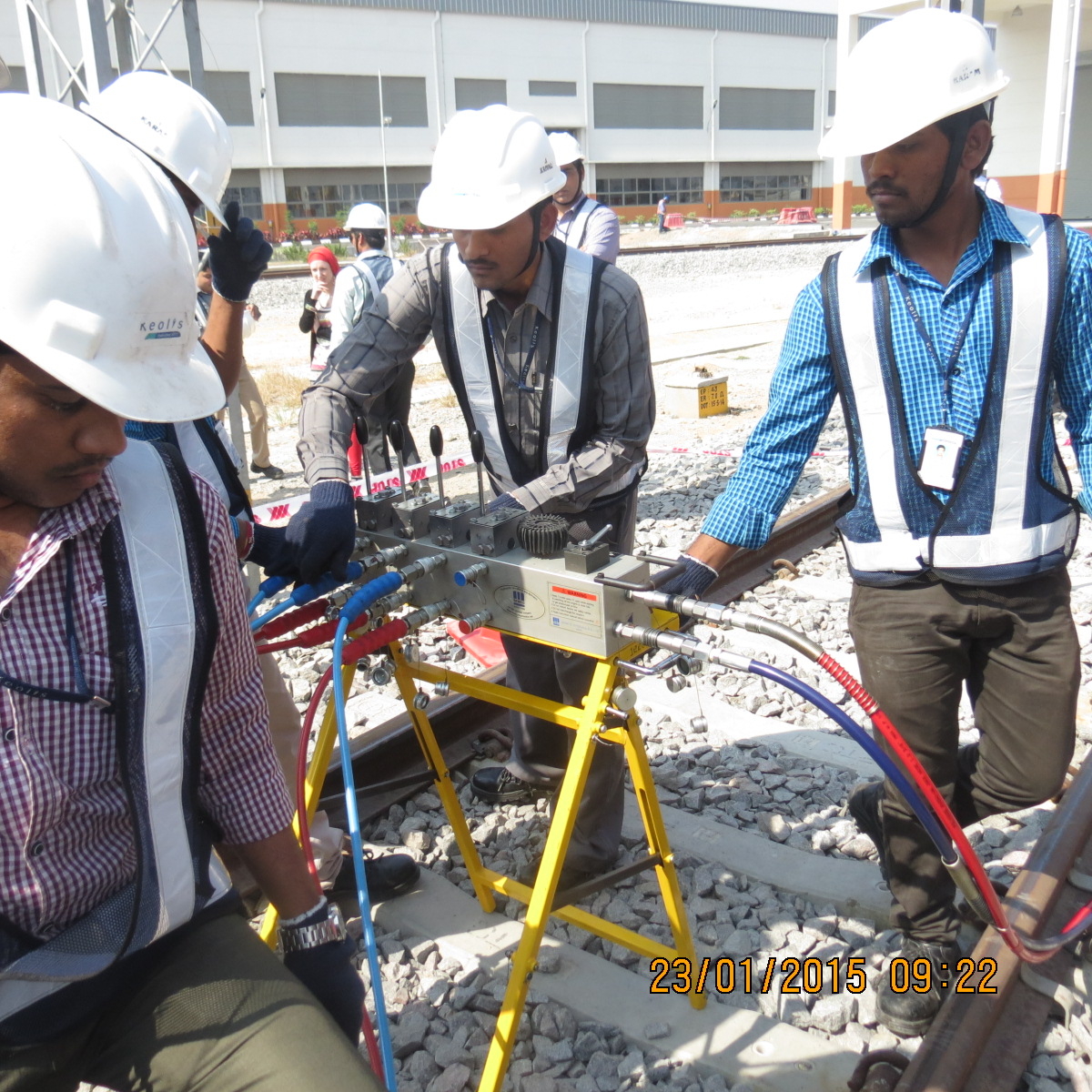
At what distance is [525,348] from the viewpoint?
342 centimetres

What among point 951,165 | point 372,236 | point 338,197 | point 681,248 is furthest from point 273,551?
point 338,197

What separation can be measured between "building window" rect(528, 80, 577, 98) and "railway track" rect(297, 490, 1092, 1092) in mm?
53322

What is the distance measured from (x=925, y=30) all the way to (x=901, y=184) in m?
0.41

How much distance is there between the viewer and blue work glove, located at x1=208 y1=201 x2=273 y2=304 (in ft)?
10.6

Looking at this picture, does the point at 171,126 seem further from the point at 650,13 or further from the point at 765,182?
the point at 765,182

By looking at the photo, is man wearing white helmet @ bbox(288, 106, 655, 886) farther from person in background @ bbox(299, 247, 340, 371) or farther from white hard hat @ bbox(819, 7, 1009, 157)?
person in background @ bbox(299, 247, 340, 371)

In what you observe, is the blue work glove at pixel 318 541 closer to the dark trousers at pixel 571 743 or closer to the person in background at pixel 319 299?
the dark trousers at pixel 571 743

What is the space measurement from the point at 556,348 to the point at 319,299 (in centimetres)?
675

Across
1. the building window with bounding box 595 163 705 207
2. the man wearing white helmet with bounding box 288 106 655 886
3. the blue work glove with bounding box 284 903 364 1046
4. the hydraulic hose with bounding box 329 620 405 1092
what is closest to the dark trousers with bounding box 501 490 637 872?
the man wearing white helmet with bounding box 288 106 655 886

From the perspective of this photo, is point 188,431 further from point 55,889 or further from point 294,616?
point 55,889

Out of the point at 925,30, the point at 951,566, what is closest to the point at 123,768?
the point at 951,566

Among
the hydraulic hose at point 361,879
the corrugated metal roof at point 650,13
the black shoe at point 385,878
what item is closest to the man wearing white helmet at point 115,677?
the hydraulic hose at point 361,879

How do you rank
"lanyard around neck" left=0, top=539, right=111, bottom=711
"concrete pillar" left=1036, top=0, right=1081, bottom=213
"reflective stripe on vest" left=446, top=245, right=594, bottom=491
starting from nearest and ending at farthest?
"lanyard around neck" left=0, top=539, right=111, bottom=711, "reflective stripe on vest" left=446, top=245, right=594, bottom=491, "concrete pillar" left=1036, top=0, right=1081, bottom=213

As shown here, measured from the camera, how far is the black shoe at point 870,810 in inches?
127
